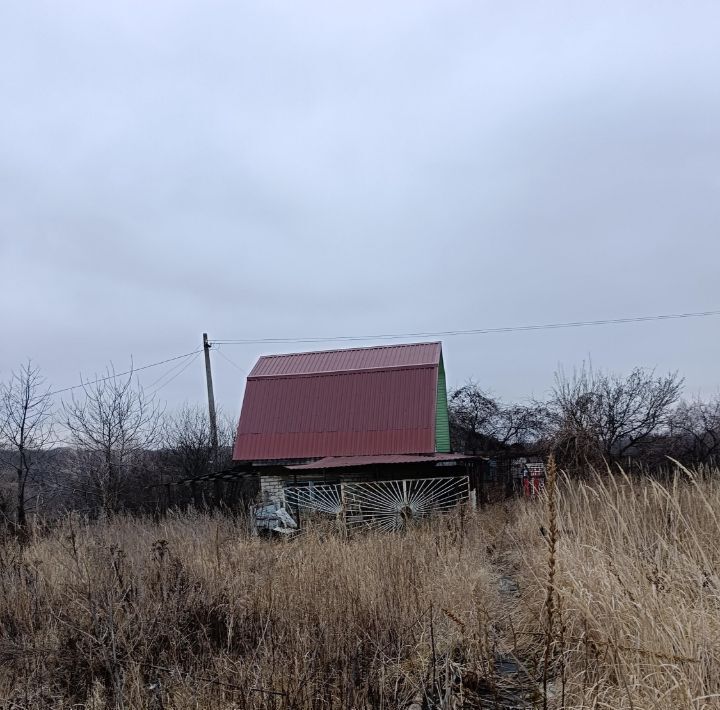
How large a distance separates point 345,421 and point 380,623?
51.4 ft

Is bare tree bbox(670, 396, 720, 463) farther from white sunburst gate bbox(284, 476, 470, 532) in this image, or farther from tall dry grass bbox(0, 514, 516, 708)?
tall dry grass bbox(0, 514, 516, 708)

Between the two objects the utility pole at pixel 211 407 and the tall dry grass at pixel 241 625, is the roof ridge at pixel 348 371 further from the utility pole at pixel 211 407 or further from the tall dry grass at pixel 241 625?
the tall dry grass at pixel 241 625

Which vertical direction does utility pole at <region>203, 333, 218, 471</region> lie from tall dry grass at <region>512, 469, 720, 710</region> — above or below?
above

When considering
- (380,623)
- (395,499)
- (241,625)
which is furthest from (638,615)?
(395,499)

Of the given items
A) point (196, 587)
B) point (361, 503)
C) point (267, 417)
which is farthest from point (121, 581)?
point (267, 417)

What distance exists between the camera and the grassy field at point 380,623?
3.74m

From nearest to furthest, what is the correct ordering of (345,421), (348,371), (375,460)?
(375,460)
(345,421)
(348,371)

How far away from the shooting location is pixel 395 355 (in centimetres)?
2283

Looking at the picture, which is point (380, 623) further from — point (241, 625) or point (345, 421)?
point (345, 421)

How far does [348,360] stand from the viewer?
23016 mm

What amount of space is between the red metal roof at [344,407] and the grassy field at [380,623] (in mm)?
12298

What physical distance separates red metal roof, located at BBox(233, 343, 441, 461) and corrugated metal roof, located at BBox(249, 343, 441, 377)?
1.3 inches

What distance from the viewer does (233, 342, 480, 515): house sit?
19.5m

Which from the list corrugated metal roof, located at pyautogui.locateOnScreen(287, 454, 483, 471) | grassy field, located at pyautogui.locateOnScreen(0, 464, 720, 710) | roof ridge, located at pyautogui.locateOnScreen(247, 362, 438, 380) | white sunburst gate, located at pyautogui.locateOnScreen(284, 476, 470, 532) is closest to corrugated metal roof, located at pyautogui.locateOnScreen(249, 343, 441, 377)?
roof ridge, located at pyautogui.locateOnScreen(247, 362, 438, 380)
